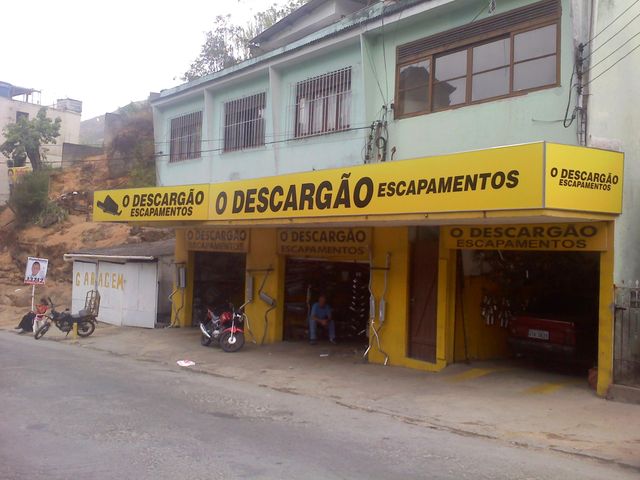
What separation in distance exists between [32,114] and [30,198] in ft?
46.5

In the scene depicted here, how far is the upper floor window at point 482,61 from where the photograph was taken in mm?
10695

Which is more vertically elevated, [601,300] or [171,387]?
[601,300]

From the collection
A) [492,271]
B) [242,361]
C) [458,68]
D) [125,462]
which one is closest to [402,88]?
[458,68]

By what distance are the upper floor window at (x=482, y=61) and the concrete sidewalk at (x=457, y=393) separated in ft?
16.4

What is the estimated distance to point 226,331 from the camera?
15586mm

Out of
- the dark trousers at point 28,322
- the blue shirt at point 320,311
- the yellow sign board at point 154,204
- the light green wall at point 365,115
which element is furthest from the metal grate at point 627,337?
the dark trousers at point 28,322

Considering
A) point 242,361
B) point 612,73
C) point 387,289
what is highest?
point 612,73

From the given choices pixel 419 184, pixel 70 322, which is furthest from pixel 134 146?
pixel 419 184

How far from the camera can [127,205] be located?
1686 centimetres

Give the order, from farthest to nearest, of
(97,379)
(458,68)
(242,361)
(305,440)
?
(242,361) → (458,68) → (97,379) → (305,440)

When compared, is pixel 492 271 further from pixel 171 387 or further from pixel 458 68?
pixel 171 387

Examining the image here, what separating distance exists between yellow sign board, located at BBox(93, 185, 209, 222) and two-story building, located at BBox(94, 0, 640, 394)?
5 centimetres

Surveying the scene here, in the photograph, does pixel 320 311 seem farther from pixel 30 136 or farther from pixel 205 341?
pixel 30 136

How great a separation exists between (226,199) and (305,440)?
24.4 feet
